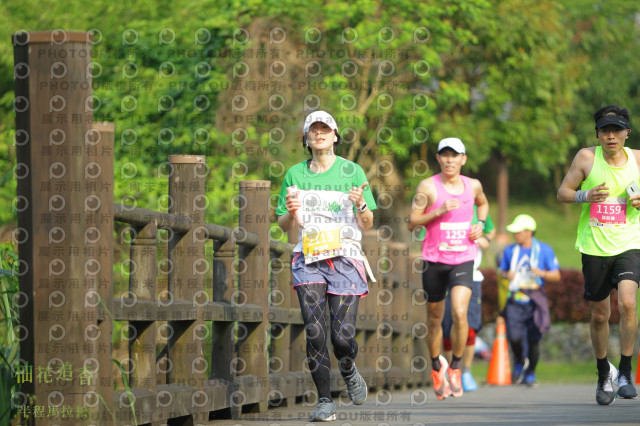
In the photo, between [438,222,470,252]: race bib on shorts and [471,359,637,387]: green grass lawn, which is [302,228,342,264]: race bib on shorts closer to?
[438,222,470,252]: race bib on shorts

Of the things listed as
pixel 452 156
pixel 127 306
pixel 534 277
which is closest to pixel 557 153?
pixel 534 277

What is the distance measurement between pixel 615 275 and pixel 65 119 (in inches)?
187

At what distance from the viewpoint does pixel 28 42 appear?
580cm

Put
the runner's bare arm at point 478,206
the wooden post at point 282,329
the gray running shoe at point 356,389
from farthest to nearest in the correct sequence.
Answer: the runner's bare arm at point 478,206 → the wooden post at point 282,329 → the gray running shoe at point 356,389

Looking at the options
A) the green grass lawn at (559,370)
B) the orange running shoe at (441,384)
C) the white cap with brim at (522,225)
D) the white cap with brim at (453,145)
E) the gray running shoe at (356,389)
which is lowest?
the green grass lawn at (559,370)

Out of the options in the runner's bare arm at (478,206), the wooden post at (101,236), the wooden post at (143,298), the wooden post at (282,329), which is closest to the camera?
the wooden post at (101,236)

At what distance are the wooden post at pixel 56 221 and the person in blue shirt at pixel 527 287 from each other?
1134 cm

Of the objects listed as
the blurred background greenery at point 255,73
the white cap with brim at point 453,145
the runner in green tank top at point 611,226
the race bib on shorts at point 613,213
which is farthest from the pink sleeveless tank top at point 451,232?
the race bib on shorts at point 613,213

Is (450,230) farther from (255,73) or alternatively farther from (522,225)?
(255,73)

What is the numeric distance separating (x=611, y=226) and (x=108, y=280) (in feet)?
14.4

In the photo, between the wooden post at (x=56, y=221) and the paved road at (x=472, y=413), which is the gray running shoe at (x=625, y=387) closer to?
the paved road at (x=472, y=413)

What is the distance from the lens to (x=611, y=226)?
9133mm

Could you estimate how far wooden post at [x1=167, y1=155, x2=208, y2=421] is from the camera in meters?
7.39

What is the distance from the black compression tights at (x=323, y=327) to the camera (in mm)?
8273
